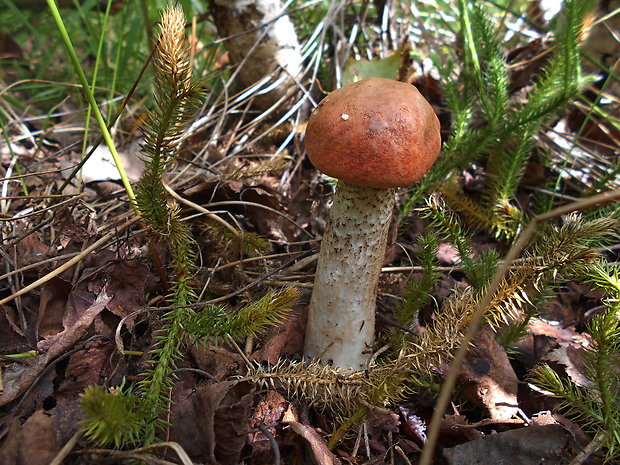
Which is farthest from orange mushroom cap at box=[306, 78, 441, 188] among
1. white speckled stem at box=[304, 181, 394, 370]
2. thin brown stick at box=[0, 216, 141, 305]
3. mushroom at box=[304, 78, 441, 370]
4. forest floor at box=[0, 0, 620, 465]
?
thin brown stick at box=[0, 216, 141, 305]

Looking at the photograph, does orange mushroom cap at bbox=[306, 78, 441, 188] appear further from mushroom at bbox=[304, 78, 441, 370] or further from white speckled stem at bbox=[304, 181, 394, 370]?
white speckled stem at bbox=[304, 181, 394, 370]

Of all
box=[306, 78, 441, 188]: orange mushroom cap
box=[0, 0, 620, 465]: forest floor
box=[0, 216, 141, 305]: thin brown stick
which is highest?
box=[306, 78, 441, 188]: orange mushroom cap

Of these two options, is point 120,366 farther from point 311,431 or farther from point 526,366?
point 526,366

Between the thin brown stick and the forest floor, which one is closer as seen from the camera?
the forest floor

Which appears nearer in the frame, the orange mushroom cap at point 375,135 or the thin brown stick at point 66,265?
the orange mushroom cap at point 375,135

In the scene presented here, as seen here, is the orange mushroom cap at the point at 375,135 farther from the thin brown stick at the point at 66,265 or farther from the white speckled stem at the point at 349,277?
the thin brown stick at the point at 66,265

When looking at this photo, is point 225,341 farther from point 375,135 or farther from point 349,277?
point 375,135

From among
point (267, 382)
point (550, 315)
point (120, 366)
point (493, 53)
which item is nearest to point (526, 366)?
point (550, 315)

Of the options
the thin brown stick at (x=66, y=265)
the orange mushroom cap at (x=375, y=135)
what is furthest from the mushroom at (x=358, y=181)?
the thin brown stick at (x=66, y=265)
